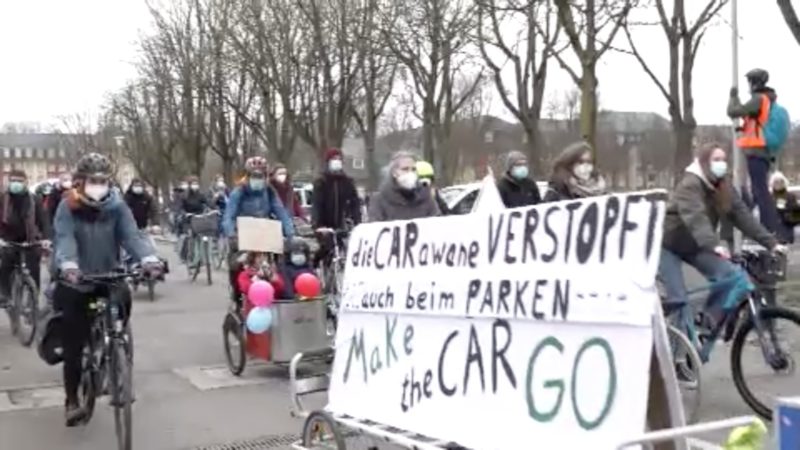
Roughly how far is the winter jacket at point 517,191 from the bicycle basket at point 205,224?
8.41 metres

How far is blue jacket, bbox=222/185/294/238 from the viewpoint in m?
10.1

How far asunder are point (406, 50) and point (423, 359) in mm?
27271

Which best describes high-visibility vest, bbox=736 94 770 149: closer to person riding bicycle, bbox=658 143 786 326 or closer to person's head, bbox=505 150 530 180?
person's head, bbox=505 150 530 180

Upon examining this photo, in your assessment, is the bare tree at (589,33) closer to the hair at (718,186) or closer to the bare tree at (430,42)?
the bare tree at (430,42)

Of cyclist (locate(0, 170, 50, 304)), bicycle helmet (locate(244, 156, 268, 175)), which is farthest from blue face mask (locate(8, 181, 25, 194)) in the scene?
bicycle helmet (locate(244, 156, 268, 175))

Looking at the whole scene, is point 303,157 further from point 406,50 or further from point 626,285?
point 626,285

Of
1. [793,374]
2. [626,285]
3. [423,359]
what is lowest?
[793,374]

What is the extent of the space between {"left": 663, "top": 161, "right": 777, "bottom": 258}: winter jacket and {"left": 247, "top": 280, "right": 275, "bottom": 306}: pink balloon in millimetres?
3183

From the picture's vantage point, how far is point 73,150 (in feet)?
262

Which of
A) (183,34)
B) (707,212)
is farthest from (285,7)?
(707,212)

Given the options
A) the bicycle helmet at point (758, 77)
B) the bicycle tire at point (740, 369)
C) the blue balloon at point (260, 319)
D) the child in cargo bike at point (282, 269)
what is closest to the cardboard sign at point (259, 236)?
the child in cargo bike at point (282, 269)

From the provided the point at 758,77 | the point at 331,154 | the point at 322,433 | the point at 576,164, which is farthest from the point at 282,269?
A: the point at 758,77

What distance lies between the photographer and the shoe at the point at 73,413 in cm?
722

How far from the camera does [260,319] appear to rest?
29.0 ft
